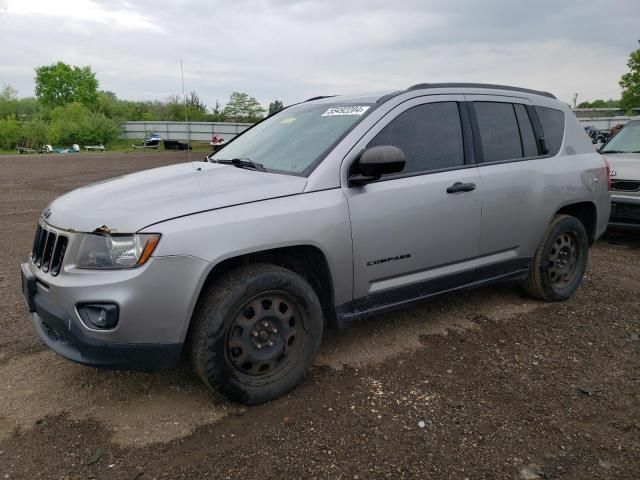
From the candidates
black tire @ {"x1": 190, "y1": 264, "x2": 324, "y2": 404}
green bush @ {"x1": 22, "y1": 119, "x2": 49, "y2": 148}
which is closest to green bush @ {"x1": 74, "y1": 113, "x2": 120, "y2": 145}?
green bush @ {"x1": 22, "y1": 119, "x2": 49, "y2": 148}

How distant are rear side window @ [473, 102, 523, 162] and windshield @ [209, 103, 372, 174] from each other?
106cm

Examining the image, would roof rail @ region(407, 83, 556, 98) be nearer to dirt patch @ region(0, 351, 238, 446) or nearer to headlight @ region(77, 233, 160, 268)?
headlight @ region(77, 233, 160, 268)

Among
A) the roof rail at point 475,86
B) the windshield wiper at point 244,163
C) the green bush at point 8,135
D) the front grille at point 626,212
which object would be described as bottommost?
the front grille at point 626,212

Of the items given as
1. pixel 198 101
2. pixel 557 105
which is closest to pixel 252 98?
pixel 198 101

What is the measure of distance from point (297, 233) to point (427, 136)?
1.36 m

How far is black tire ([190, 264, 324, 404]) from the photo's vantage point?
109 inches

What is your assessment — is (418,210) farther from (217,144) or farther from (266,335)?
(217,144)

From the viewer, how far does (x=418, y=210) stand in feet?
11.4

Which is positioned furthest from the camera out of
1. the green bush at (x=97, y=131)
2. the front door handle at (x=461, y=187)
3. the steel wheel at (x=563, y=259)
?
the green bush at (x=97, y=131)

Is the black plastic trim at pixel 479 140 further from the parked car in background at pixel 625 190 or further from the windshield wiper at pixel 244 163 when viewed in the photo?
the parked car in background at pixel 625 190

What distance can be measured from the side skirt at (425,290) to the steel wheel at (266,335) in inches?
13.6

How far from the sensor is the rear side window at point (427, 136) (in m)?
3.56

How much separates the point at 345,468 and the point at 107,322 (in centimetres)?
135

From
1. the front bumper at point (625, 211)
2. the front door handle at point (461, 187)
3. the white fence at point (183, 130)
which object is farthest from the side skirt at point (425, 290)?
the white fence at point (183, 130)
